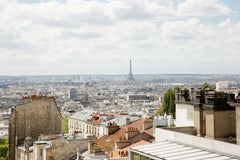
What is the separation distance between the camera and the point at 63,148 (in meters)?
31.3

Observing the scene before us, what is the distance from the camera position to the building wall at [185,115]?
61.5ft

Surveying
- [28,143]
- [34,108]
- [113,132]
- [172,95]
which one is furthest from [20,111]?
[172,95]

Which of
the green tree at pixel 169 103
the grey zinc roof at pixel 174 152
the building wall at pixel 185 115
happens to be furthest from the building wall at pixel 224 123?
the green tree at pixel 169 103

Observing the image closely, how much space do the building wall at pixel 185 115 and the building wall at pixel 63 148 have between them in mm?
13813

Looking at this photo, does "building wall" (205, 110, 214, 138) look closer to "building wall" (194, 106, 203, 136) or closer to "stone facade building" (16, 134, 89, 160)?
"building wall" (194, 106, 203, 136)

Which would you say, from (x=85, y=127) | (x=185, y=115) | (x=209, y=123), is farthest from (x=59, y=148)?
(x=85, y=127)

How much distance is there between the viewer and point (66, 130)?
80.9 meters

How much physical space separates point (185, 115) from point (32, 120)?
27.5m

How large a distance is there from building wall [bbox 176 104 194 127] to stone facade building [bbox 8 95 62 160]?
1015 inches

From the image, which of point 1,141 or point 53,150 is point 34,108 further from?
point 1,141

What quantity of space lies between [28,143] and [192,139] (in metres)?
26.1

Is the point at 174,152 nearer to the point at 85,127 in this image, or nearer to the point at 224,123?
the point at 224,123

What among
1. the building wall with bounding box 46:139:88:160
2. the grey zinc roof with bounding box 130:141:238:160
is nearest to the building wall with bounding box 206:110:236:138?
the grey zinc roof with bounding box 130:141:238:160

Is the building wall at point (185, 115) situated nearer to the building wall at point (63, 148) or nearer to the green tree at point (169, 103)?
the building wall at point (63, 148)
